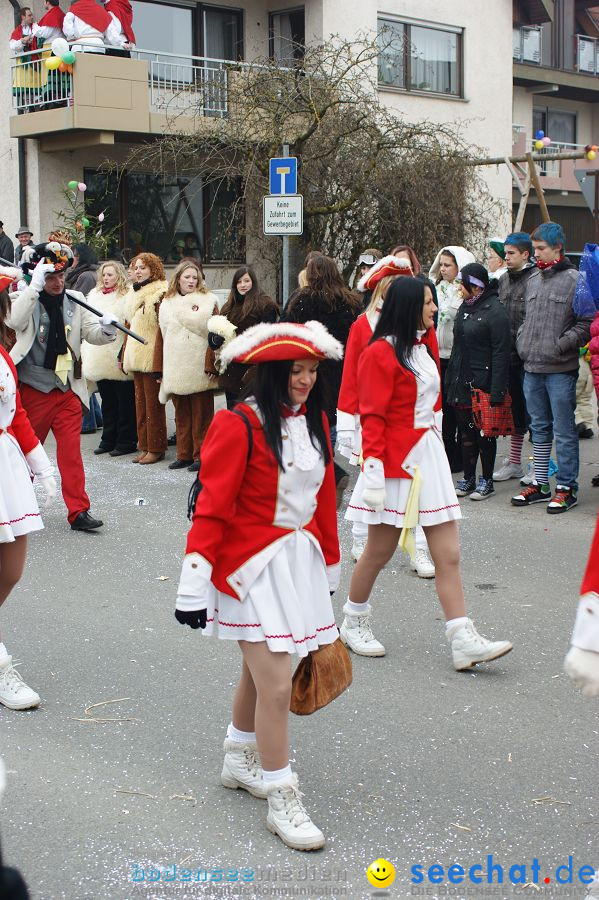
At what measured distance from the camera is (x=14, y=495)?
523 cm

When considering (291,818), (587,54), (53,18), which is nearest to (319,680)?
(291,818)

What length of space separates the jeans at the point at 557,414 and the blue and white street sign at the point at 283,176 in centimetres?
483

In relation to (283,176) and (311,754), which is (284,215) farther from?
(311,754)

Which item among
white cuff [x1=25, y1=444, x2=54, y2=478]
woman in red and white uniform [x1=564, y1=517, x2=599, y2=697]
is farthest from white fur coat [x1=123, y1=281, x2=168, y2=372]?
woman in red and white uniform [x1=564, y1=517, x2=599, y2=697]

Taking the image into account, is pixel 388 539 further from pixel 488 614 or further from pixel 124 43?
pixel 124 43

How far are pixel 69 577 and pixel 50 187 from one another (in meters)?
13.4

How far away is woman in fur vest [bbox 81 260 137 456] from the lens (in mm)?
11531

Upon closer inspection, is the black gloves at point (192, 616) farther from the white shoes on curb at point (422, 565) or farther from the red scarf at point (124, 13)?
the red scarf at point (124, 13)

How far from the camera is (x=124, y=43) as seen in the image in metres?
18.4

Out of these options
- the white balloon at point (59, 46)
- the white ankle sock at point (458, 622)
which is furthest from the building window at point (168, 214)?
the white ankle sock at point (458, 622)

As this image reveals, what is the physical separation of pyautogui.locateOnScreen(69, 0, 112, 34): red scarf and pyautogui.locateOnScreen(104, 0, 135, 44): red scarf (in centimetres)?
16

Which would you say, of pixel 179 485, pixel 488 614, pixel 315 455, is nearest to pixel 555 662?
pixel 488 614

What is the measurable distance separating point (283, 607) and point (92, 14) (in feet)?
53.3

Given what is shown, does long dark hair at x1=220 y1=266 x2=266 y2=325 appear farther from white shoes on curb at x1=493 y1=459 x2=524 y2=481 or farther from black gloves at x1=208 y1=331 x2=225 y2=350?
white shoes on curb at x1=493 y1=459 x2=524 y2=481
